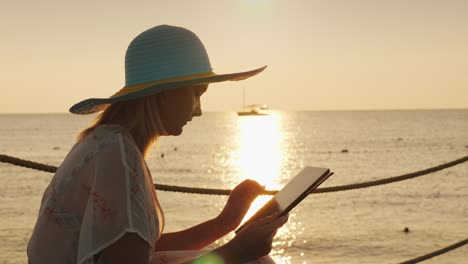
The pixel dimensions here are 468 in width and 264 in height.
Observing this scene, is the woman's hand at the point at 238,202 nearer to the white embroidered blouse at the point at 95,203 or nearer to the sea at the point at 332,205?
the white embroidered blouse at the point at 95,203

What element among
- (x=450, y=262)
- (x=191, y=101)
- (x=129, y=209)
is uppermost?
(x=191, y=101)

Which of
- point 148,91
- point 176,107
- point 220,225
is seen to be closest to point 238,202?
point 220,225

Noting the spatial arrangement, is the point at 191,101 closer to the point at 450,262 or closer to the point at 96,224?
the point at 96,224

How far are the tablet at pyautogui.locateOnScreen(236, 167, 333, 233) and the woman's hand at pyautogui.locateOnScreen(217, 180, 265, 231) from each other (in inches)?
9.5

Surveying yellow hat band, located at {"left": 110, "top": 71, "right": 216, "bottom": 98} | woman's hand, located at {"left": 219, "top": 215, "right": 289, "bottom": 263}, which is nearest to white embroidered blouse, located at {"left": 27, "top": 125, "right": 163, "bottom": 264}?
yellow hat band, located at {"left": 110, "top": 71, "right": 216, "bottom": 98}

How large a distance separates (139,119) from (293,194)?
561 millimetres

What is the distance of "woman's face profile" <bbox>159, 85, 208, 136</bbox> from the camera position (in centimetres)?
220

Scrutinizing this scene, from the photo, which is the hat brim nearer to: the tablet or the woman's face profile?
the woman's face profile

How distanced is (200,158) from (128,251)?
69.1 metres

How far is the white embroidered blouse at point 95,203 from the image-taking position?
2.01 metres

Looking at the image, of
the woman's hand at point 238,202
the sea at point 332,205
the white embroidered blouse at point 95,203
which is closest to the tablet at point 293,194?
the woman's hand at point 238,202

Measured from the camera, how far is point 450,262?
70.9 feet

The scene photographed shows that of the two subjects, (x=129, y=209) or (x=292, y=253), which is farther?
(x=292, y=253)

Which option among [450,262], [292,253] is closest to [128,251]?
[450,262]
